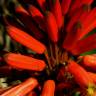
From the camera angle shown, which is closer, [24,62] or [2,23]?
[24,62]

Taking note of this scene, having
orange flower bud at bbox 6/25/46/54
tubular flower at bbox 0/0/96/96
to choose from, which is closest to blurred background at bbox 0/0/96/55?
tubular flower at bbox 0/0/96/96

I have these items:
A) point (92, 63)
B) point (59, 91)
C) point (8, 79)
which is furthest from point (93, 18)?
point (8, 79)

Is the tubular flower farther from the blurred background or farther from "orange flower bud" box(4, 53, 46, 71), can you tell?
the blurred background

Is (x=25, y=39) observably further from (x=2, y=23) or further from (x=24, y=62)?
(x=2, y=23)

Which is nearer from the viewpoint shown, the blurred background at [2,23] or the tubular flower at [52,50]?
the tubular flower at [52,50]

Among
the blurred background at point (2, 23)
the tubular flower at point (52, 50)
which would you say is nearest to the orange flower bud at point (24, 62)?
the tubular flower at point (52, 50)

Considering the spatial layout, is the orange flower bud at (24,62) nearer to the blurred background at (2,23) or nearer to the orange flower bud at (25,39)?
the orange flower bud at (25,39)

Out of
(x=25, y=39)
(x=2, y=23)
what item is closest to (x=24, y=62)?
(x=25, y=39)

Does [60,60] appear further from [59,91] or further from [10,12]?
[10,12]
